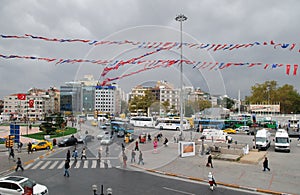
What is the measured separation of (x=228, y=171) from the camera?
65.1 ft

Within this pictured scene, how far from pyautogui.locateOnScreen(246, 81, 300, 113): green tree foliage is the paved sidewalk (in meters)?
73.7

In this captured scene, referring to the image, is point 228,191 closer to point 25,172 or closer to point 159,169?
point 159,169

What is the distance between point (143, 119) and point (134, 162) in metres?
41.7

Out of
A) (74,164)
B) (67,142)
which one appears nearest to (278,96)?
(67,142)

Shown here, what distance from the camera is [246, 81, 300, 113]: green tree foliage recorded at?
9012 centimetres

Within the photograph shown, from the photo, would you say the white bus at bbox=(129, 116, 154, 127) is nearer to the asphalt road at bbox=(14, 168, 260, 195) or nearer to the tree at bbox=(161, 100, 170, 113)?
the tree at bbox=(161, 100, 170, 113)

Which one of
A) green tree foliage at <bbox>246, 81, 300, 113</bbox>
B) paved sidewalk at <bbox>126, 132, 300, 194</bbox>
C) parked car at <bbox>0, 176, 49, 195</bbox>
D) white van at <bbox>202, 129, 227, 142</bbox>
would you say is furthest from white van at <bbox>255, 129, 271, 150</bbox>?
green tree foliage at <bbox>246, 81, 300, 113</bbox>

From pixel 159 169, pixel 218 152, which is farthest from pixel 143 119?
pixel 159 169

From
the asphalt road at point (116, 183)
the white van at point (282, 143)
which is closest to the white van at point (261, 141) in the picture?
the white van at point (282, 143)

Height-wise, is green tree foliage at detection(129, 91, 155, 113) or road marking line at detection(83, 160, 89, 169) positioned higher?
green tree foliage at detection(129, 91, 155, 113)

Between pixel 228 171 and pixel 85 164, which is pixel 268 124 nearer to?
pixel 228 171

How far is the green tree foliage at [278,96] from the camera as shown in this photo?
90.1 meters

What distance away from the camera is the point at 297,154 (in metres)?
27.7

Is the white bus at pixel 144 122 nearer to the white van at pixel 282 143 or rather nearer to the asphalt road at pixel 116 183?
the white van at pixel 282 143
